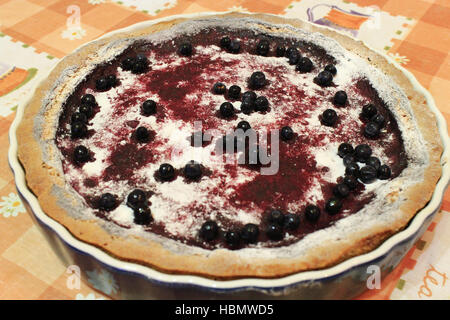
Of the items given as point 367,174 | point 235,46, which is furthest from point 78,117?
point 367,174

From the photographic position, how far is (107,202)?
1717 millimetres

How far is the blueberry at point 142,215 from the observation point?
1.67 meters

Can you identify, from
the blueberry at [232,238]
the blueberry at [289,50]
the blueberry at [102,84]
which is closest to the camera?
the blueberry at [232,238]

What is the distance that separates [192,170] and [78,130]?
563 millimetres

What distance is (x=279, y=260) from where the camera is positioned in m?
1.48

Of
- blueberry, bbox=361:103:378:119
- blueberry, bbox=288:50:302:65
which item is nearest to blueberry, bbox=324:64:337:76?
blueberry, bbox=288:50:302:65

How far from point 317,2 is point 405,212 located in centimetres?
212

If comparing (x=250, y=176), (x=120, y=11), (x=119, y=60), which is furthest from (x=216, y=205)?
(x=120, y=11)

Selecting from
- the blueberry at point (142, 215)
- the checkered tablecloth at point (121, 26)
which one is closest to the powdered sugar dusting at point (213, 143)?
the blueberry at point (142, 215)

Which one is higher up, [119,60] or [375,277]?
[119,60]

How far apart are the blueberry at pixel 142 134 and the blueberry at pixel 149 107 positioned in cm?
15

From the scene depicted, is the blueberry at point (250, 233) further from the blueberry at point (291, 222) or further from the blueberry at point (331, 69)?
the blueberry at point (331, 69)

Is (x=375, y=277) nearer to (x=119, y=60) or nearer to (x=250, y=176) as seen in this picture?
(x=250, y=176)

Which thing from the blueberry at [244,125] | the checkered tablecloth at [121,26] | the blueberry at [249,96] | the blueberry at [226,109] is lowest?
the checkered tablecloth at [121,26]
